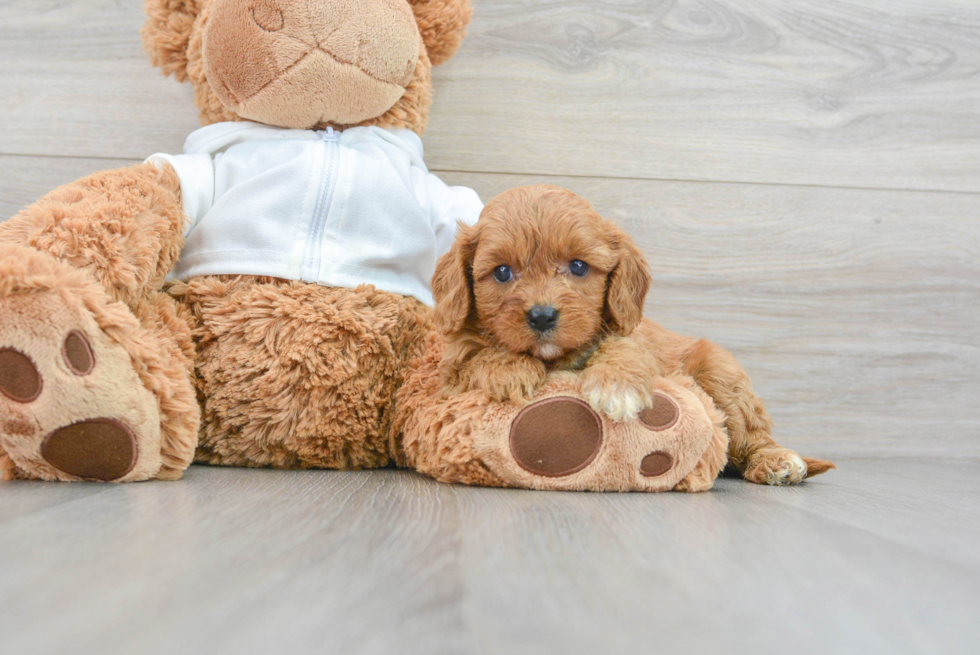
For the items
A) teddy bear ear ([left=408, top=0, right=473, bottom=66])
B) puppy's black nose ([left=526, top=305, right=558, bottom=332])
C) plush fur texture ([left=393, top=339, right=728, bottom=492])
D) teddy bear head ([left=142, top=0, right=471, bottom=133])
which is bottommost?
plush fur texture ([left=393, top=339, right=728, bottom=492])

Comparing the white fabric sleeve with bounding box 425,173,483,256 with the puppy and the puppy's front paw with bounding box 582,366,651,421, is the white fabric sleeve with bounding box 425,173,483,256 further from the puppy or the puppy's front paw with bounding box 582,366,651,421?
the puppy's front paw with bounding box 582,366,651,421

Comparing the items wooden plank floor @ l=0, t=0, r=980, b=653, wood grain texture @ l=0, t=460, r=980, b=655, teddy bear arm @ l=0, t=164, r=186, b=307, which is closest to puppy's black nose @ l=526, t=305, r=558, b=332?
wood grain texture @ l=0, t=460, r=980, b=655

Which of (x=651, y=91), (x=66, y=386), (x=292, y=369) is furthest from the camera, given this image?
(x=651, y=91)

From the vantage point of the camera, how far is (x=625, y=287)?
119cm

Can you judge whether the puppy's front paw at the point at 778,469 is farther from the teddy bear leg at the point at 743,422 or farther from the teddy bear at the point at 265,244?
the teddy bear at the point at 265,244

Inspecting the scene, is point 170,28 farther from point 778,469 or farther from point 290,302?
point 778,469

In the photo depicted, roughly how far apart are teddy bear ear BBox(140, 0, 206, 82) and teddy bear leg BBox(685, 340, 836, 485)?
1.17 metres

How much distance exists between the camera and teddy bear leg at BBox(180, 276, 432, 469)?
4.21ft

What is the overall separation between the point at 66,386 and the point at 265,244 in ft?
1.44

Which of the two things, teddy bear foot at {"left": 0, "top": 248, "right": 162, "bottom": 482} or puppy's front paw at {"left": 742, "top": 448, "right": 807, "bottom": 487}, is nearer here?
teddy bear foot at {"left": 0, "top": 248, "right": 162, "bottom": 482}

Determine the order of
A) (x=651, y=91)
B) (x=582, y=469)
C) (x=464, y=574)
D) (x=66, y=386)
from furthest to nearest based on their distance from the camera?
(x=651, y=91), (x=582, y=469), (x=66, y=386), (x=464, y=574)

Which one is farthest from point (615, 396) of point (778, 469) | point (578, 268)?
point (778, 469)

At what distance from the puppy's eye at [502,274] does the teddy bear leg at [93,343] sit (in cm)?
54

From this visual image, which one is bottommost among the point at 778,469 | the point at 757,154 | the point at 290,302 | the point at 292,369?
the point at 778,469
